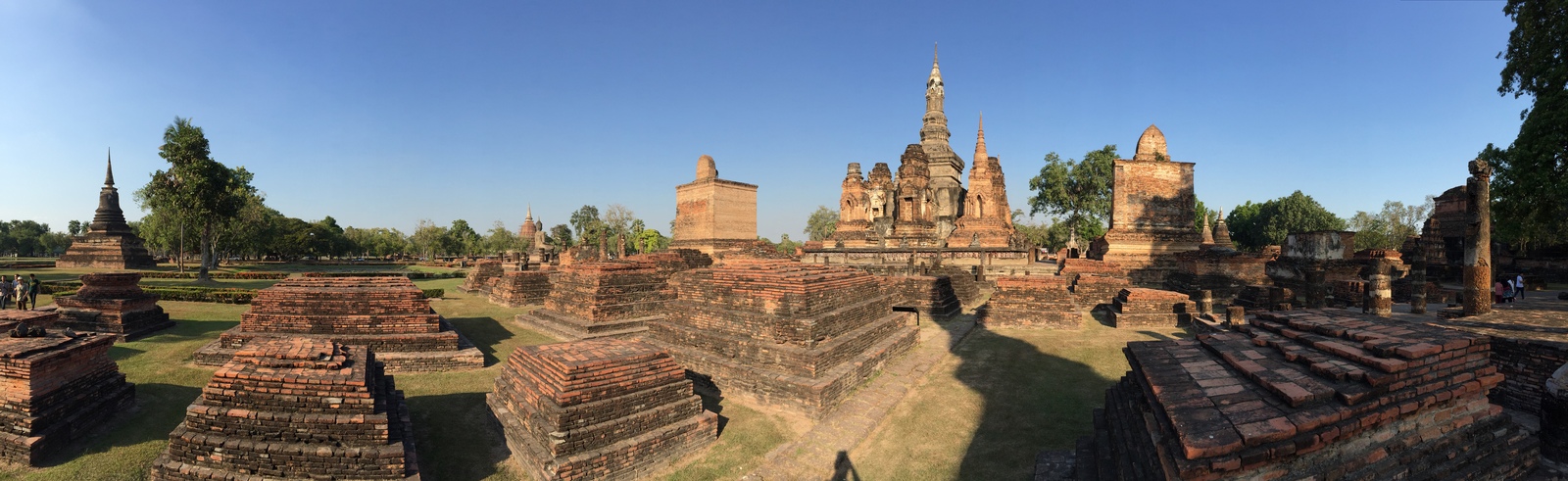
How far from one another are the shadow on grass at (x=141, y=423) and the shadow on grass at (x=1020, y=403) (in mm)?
7860

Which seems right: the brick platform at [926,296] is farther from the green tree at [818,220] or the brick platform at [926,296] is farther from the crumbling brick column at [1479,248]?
the green tree at [818,220]

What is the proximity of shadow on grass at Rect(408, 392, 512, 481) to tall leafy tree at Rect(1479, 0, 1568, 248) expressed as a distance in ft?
58.7

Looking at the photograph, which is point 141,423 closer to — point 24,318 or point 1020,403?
point 24,318

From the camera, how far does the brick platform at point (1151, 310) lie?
11195 millimetres

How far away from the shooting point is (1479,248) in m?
7.52

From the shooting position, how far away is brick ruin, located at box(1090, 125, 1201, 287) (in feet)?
61.5

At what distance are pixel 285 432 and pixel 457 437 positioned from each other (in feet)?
5.12

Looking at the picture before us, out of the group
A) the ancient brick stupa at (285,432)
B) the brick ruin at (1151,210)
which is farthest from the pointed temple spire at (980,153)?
the ancient brick stupa at (285,432)

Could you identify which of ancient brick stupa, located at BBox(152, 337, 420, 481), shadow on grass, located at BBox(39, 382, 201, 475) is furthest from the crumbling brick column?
shadow on grass, located at BBox(39, 382, 201, 475)

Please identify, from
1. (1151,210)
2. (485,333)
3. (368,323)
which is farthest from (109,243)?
(1151,210)

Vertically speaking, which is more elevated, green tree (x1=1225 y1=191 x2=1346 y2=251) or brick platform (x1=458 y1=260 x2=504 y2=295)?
green tree (x1=1225 y1=191 x2=1346 y2=251)

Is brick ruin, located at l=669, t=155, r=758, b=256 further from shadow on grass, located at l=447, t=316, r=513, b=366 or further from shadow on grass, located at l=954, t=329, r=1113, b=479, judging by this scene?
shadow on grass, located at l=954, t=329, r=1113, b=479

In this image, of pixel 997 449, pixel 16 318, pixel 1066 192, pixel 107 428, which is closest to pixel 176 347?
pixel 16 318

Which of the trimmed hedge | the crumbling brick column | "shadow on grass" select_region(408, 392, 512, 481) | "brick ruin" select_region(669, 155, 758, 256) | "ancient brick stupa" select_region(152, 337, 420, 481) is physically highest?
"brick ruin" select_region(669, 155, 758, 256)
